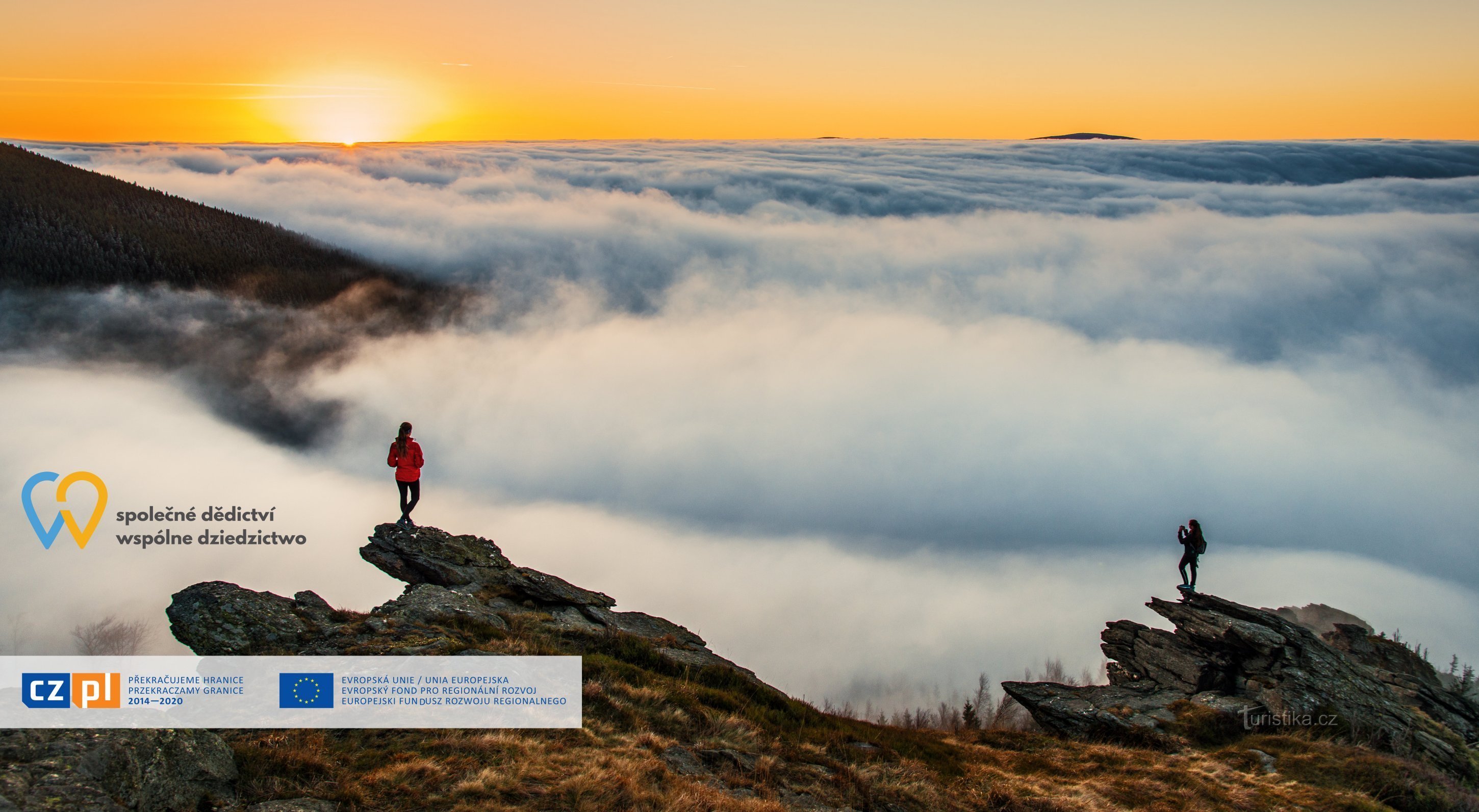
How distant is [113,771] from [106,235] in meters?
186

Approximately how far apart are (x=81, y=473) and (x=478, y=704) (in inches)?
923

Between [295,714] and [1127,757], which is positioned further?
[1127,757]

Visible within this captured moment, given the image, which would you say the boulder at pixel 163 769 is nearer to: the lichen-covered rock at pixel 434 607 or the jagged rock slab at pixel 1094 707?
the lichen-covered rock at pixel 434 607

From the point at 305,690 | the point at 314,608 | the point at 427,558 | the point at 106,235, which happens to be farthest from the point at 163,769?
the point at 106,235

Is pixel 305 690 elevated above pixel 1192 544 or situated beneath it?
elevated above

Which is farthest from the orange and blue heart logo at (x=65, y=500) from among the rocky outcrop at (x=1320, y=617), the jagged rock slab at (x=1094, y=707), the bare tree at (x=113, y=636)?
the rocky outcrop at (x=1320, y=617)

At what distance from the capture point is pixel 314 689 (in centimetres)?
1209

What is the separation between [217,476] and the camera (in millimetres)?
146375

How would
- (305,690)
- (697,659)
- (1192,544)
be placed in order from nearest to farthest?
(305,690) < (697,659) < (1192,544)

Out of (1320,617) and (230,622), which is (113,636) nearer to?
(230,622)

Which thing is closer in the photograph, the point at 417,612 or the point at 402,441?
the point at 417,612

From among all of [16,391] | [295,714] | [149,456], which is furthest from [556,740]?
[16,391]

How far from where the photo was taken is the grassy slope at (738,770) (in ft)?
31.9

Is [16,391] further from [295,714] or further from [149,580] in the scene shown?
[295,714]
